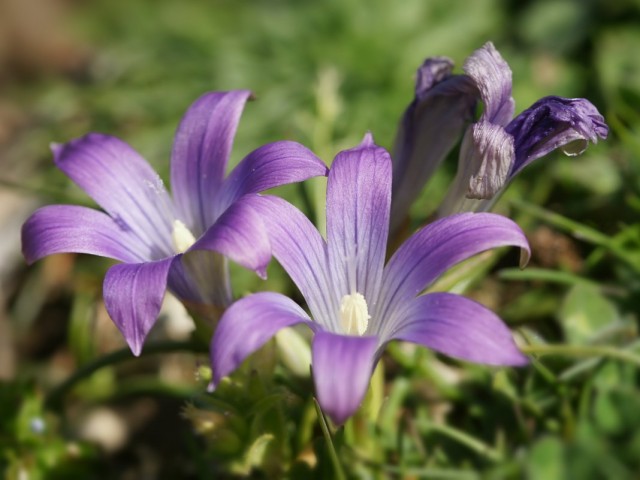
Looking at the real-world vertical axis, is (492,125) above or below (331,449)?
above

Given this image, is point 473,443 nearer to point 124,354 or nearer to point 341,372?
point 341,372

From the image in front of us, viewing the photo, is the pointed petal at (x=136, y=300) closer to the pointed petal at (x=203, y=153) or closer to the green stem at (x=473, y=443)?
the pointed petal at (x=203, y=153)

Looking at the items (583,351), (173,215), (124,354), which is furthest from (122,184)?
(583,351)

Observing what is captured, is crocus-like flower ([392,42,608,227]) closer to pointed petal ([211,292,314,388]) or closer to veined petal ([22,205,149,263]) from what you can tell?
pointed petal ([211,292,314,388])

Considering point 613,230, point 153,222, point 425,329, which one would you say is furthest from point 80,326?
point 613,230

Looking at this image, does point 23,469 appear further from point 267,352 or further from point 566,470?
point 566,470

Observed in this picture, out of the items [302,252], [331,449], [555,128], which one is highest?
[555,128]

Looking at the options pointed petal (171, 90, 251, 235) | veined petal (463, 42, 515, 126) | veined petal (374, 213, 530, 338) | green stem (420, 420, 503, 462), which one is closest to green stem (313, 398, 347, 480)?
veined petal (374, 213, 530, 338)

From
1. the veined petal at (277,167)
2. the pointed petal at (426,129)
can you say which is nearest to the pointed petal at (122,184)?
the veined petal at (277,167)
